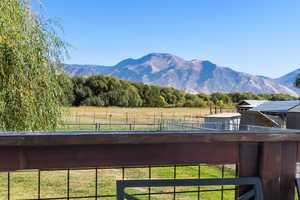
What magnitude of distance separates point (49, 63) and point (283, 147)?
4.40 meters

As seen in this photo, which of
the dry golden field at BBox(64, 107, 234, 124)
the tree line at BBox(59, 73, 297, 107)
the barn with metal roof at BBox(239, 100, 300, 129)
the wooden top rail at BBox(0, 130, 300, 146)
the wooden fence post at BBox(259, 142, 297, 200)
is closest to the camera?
the wooden top rail at BBox(0, 130, 300, 146)

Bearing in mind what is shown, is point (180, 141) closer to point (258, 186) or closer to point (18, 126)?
point (258, 186)

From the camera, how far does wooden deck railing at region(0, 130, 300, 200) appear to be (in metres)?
1.00

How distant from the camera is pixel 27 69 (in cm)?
456

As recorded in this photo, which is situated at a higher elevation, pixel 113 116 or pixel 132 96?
pixel 132 96

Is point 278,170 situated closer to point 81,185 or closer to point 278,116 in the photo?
point 81,185

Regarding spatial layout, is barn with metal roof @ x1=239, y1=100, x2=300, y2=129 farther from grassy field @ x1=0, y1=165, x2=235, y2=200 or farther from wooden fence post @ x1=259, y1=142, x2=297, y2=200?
wooden fence post @ x1=259, y1=142, x2=297, y2=200

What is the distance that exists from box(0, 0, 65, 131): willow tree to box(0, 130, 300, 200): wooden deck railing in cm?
337

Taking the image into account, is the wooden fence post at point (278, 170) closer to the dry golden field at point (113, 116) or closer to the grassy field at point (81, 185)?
the grassy field at point (81, 185)

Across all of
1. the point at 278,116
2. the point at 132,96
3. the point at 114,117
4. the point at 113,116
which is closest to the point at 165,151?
the point at 278,116

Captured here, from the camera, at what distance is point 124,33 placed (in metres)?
66.5

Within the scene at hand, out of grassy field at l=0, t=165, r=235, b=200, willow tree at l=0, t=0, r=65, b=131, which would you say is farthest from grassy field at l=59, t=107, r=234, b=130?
willow tree at l=0, t=0, r=65, b=131

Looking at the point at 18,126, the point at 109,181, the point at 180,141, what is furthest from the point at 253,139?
the point at 109,181

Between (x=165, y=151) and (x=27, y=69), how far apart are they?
397 centimetres
